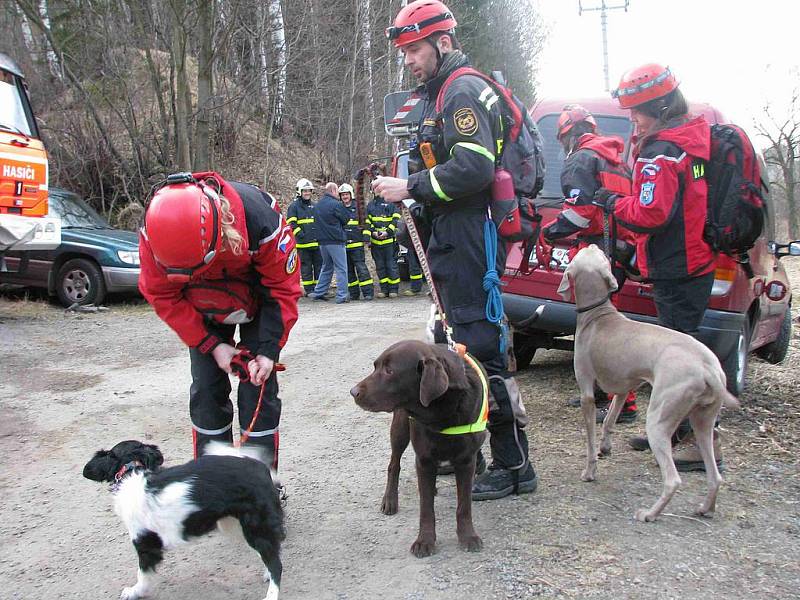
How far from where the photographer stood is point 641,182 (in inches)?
157

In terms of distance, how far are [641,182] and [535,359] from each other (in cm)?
389

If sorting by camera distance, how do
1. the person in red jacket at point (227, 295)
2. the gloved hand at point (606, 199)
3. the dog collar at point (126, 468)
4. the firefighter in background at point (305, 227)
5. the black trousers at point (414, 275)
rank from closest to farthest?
1. the dog collar at point (126, 468)
2. the person in red jacket at point (227, 295)
3. the gloved hand at point (606, 199)
4. the firefighter in background at point (305, 227)
5. the black trousers at point (414, 275)

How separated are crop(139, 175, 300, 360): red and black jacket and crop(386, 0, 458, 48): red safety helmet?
108 cm

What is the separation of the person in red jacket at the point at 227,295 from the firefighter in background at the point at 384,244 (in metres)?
10.2

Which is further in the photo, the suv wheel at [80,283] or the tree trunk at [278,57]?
the tree trunk at [278,57]

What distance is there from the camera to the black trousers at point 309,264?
13.7m

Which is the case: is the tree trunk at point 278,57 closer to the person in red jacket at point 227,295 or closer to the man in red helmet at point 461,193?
the man in red helmet at point 461,193

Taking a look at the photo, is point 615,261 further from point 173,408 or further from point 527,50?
point 527,50

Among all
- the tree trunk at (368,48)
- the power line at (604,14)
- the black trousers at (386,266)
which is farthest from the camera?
the power line at (604,14)

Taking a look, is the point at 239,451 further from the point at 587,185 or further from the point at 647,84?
the point at 587,185

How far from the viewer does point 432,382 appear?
2963 mm

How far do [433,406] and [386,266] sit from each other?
10.8 m

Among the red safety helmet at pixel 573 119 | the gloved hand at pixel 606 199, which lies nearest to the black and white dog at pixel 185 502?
the gloved hand at pixel 606 199

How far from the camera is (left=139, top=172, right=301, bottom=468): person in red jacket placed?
294 cm
